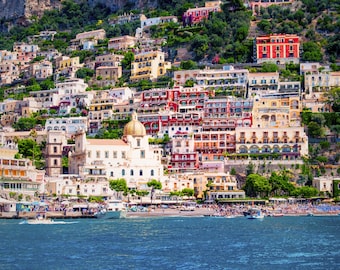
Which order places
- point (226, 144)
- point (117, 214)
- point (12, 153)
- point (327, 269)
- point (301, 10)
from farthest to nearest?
1. point (301, 10)
2. point (226, 144)
3. point (12, 153)
4. point (117, 214)
5. point (327, 269)

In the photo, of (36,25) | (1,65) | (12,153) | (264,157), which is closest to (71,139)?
(12,153)

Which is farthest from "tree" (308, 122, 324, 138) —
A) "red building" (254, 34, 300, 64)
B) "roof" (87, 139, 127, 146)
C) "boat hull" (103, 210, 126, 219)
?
"boat hull" (103, 210, 126, 219)

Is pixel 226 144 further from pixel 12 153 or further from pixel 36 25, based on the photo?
pixel 36 25

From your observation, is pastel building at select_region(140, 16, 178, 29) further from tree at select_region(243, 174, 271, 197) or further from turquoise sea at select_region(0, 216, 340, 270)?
turquoise sea at select_region(0, 216, 340, 270)

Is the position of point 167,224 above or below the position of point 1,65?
below

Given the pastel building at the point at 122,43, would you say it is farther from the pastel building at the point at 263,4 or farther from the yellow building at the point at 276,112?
the yellow building at the point at 276,112

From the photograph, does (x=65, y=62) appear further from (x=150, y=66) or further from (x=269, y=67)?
(x=269, y=67)

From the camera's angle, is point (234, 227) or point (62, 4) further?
point (62, 4)
